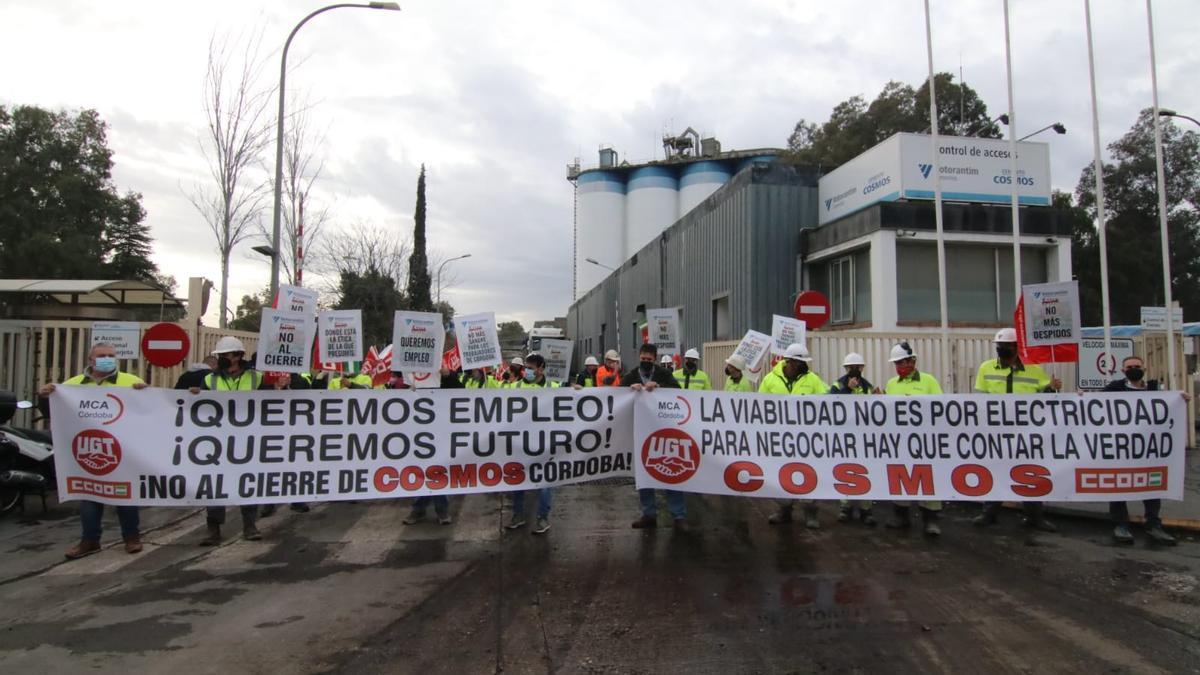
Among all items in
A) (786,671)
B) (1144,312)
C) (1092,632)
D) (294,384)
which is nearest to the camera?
(786,671)

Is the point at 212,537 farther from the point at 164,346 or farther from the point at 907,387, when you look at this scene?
the point at 907,387

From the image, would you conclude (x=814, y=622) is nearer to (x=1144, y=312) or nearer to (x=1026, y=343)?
(x=1026, y=343)

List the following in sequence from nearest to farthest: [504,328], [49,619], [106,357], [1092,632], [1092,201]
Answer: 1. [1092,632]
2. [49,619]
3. [106,357]
4. [1092,201]
5. [504,328]

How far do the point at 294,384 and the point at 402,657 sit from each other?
427cm

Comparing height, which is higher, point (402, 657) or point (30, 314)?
point (30, 314)

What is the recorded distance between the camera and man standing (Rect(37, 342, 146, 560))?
21.2ft

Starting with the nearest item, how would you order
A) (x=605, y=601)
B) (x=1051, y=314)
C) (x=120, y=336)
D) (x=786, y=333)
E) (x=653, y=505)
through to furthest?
(x=605, y=601) → (x=653, y=505) → (x=1051, y=314) → (x=786, y=333) → (x=120, y=336)

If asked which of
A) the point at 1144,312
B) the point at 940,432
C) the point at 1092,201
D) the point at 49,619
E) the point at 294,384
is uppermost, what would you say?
the point at 1092,201

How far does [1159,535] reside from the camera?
22.1ft

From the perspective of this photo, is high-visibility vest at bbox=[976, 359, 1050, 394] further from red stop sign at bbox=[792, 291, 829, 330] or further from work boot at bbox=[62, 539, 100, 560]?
work boot at bbox=[62, 539, 100, 560]

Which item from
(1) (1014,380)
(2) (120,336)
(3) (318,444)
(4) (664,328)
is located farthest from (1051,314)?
(2) (120,336)

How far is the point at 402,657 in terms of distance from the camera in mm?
4199

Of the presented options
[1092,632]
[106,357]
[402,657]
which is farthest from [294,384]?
[1092,632]

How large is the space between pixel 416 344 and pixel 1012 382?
6131 mm
